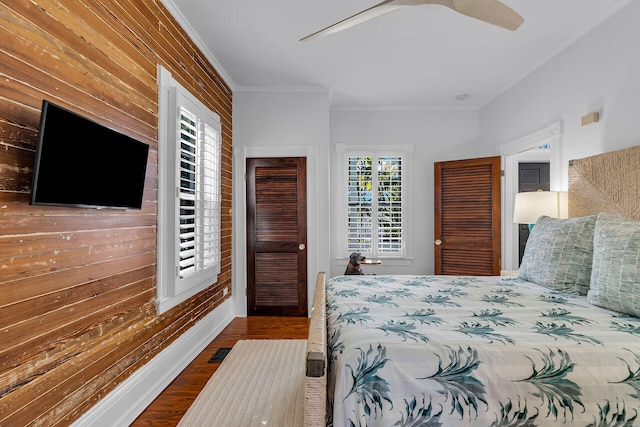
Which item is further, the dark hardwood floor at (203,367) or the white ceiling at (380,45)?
the white ceiling at (380,45)

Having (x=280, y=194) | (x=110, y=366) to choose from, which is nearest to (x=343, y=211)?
(x=280, y=194)

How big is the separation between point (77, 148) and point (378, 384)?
162 centimetres

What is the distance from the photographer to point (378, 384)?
1189mm

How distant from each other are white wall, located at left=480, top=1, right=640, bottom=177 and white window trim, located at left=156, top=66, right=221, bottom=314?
11.0 ft

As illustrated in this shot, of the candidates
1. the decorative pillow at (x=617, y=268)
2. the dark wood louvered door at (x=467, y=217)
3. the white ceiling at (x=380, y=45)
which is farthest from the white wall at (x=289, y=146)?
the decorative pillow at (x=617, y=268)

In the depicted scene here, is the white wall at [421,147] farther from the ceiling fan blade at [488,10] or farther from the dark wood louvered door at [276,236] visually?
the ceiling fan blade at [488,10]

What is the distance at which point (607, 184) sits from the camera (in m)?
2.50

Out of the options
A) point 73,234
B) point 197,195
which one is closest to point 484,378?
point 73,234

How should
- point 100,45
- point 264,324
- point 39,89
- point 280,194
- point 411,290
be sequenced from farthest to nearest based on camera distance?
point 280,194
point 264,324
point 411,290
point 100,45
point 39,89

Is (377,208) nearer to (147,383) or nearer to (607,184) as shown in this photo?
(607,184)

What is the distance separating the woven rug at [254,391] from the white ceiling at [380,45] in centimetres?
285

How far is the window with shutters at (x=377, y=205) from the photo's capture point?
4.84 metres

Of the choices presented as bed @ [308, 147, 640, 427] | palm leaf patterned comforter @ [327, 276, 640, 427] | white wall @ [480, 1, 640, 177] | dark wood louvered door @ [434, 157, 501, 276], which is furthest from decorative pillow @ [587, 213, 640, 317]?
dark wood louvered door @ [434, 157, 501, 276]

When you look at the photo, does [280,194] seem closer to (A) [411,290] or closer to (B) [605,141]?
(A) [411,290]
